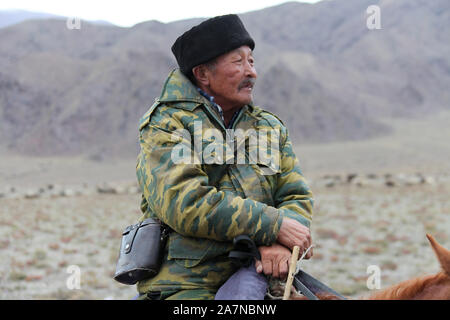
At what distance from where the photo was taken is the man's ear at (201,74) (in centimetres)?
248

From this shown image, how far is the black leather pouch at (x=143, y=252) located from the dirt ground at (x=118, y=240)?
6270 mm

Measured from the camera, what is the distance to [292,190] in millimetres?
2502

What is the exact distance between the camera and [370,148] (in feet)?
142

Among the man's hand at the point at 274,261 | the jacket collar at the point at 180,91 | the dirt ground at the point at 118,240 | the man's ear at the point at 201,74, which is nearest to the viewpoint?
the man's hand at the point at 274,261

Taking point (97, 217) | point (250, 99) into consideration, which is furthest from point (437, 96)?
point (250, 99)

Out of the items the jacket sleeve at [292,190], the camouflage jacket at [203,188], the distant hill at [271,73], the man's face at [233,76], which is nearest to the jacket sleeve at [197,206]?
the camouflage jacket at [203,188]

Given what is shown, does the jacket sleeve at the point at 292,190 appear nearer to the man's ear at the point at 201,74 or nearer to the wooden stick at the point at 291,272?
the wooden stick at the point at 291,272

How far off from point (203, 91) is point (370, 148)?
42641 millimetres
